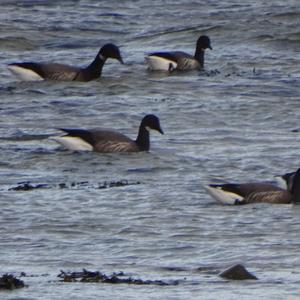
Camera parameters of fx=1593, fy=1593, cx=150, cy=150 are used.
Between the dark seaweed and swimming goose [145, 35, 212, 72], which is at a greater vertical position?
swimming goose [145, 35, 212, 72]

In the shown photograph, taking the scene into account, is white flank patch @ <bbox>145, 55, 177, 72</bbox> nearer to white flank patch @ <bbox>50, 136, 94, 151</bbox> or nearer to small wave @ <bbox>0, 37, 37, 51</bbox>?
small wave @ <bbox>0, 37, 37, 51</bbox>

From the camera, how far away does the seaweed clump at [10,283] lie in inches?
392

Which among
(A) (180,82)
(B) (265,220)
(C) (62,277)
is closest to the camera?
(C) (62,277)

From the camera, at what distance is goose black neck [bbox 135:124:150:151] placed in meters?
18.8

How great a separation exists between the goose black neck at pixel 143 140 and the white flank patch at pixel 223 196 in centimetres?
366

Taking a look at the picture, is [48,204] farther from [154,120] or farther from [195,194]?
[154,120]

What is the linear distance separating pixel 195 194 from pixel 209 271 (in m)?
4.19

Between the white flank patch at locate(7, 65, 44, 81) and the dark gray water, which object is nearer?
the dark gray water

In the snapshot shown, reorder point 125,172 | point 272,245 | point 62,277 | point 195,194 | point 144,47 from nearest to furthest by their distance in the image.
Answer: point 62,277 < point 272,245 < point 195,194 < point 125,172 < point 144,47

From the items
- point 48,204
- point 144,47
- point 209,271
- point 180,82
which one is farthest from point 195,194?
point 144,47

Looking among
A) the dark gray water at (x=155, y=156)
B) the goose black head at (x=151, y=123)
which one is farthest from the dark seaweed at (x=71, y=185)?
the goose black head at (x=151, y=123)

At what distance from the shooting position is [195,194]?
1559 centimetres

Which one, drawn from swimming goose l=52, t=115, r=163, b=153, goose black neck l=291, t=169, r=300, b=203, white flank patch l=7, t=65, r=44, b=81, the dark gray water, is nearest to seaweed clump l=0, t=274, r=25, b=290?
the dark gray water

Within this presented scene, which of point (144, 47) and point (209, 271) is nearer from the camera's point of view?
point (209, 271)
